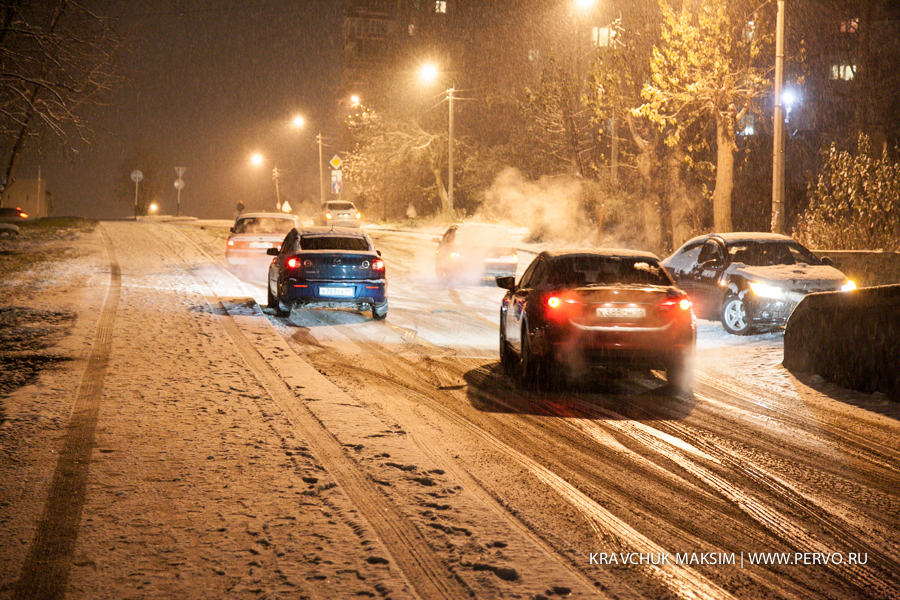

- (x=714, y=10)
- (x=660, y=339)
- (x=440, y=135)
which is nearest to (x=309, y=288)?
(x=660, y=339)

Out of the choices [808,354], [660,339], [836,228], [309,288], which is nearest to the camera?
[660,339]

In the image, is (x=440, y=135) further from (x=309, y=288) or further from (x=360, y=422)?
(x=360, y=422)

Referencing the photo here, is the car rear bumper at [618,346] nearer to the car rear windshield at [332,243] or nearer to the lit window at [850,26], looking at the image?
the car rear windshield at [332,243]

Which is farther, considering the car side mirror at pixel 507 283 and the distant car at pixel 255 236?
the distant car at pixel 255 236

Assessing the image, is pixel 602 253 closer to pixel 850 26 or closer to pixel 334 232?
pixel 334 232

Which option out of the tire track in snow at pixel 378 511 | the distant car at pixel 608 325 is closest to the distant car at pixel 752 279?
the distant car at pixel 608 325

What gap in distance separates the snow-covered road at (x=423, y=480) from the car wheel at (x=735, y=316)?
2.27 metres

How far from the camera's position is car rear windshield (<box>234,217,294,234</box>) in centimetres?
2253

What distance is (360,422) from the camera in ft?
25.0

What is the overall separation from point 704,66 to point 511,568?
22.6 m

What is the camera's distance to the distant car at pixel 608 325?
29.5ft

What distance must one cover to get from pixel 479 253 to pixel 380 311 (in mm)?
6481

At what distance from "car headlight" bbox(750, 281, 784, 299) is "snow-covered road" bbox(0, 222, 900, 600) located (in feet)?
7.64

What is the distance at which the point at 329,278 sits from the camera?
1495cm
